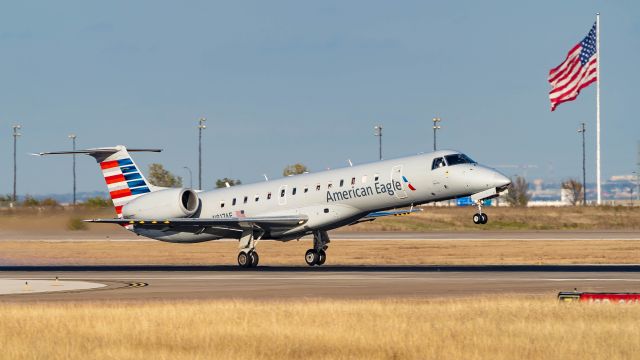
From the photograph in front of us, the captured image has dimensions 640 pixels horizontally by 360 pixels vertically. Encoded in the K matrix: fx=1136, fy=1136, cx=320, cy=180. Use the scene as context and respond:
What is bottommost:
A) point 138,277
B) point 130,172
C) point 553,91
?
point 138,277

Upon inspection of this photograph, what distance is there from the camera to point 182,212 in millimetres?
48156

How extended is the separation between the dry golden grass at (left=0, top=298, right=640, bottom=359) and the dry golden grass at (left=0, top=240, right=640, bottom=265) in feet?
85.1

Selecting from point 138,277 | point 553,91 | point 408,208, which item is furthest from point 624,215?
point 138,277

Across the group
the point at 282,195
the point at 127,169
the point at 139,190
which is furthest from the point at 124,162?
the point at 282,195

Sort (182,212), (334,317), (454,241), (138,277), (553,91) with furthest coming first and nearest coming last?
(553,91) < (454,241) < (182,212) < (138,277) < (334,317)

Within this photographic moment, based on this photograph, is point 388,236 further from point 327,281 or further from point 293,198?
point 327,281

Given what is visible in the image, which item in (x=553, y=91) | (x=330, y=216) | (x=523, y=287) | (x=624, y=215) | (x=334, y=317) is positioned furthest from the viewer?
(x=624, y=215)

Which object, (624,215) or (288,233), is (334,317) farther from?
(624,215)

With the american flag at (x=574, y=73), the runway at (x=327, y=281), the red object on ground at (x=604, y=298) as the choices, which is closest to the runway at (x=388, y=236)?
the american flag at (x=574, y=73)

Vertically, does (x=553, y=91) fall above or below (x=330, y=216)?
above

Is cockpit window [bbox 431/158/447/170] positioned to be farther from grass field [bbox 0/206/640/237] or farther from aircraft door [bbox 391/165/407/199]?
grass field [bbox 0/206/640/237]

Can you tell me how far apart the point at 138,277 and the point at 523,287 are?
45.7 ft

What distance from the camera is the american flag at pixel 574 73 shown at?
7844 centimetres

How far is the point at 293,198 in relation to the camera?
45.2m
